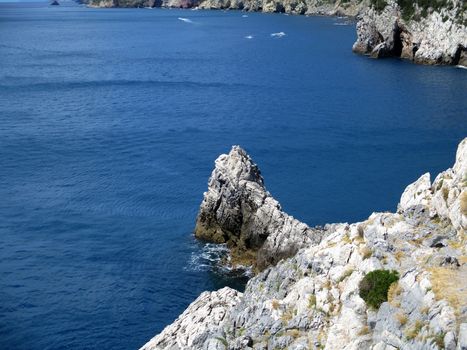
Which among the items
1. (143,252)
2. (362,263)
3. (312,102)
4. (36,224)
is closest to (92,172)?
(36,224)

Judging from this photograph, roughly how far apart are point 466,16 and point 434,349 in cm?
15847

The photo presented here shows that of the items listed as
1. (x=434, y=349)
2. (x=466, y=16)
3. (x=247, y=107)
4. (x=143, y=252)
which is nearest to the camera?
(x=434, y=349)

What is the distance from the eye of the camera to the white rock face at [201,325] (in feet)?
134

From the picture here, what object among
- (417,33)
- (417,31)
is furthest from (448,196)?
→ (417,31)

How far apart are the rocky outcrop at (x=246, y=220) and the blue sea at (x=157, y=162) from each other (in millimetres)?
2698

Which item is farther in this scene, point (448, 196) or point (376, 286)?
point (448, 196)

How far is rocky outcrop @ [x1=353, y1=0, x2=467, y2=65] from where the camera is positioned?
173000 mm

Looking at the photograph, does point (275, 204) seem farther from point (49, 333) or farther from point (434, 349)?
point (434, 349)

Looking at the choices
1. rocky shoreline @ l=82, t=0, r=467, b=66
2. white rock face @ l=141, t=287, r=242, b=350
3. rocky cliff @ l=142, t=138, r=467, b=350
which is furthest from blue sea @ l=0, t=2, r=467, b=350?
rocky cliff @ l=142, t=138, r=467, b=350

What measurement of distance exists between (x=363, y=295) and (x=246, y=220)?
38262 millimetres

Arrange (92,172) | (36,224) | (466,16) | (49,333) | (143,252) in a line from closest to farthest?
(49,333), (143,252), (36,224), (92,172), (466,16)

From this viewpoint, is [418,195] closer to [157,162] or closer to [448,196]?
[448,196]

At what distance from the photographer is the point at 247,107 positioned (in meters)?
134

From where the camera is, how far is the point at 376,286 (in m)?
33.5
